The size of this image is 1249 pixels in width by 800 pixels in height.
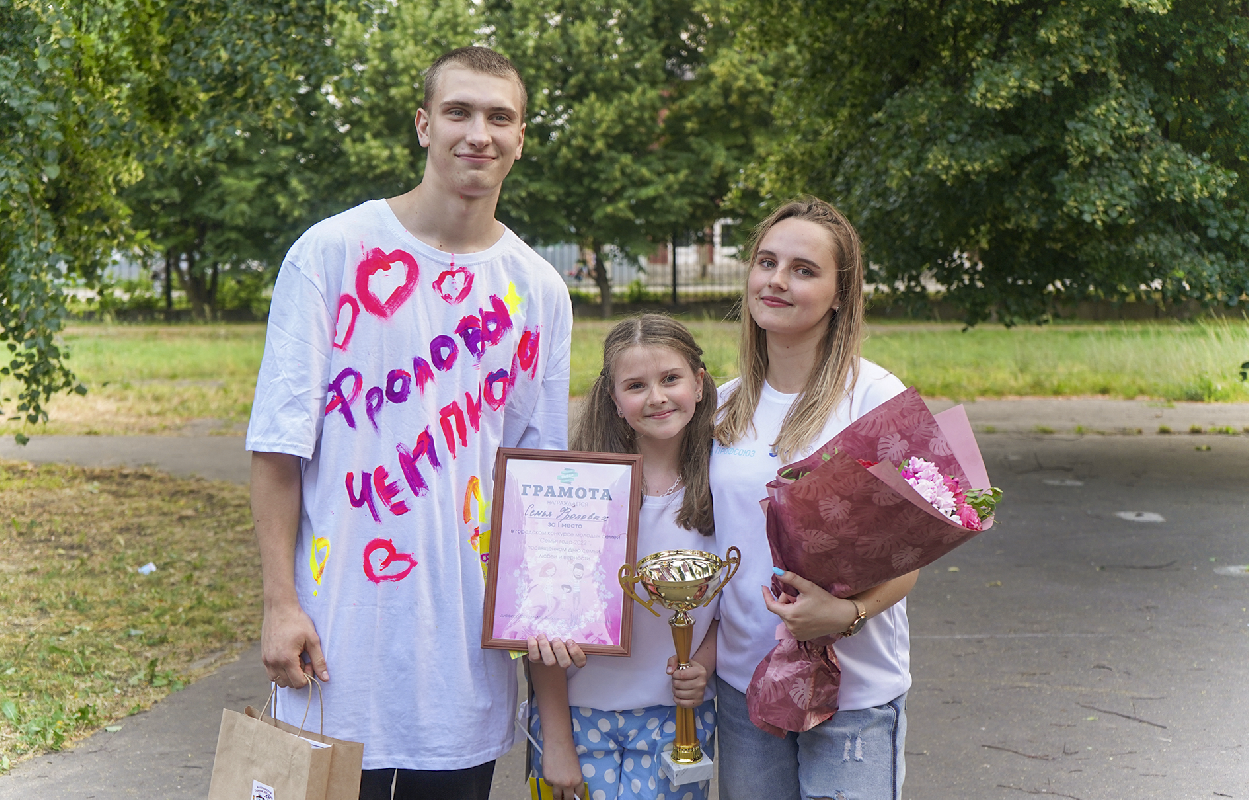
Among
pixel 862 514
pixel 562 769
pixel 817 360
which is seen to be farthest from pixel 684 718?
pixel 817 360

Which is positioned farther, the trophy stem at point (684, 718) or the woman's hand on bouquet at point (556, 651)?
the trophy stem at point (684, 718)

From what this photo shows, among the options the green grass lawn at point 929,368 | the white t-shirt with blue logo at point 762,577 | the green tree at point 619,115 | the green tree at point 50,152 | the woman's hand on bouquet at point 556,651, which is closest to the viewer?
the woman's hand on bouquet at point 556,651

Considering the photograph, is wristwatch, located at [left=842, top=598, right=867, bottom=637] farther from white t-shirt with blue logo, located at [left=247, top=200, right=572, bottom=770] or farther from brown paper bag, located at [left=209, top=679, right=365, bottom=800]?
brown paper bag, located at [left=209, top=679, right=365, bottom=800]

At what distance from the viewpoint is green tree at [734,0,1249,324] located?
7.57m

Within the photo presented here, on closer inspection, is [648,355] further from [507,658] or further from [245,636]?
[245,636]

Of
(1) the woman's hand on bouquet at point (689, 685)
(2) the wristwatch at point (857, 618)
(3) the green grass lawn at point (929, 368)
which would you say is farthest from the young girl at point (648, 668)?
(3) the green grass lawn at point (929, 368)

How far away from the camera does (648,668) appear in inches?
109

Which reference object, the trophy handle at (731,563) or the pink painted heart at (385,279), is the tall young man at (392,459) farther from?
the trophy handle at (731,563)

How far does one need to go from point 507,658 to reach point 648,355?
820 millimetres

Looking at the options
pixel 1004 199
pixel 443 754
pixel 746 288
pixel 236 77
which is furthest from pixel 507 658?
pixel 1004 199

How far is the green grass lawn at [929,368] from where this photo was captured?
13492 mm

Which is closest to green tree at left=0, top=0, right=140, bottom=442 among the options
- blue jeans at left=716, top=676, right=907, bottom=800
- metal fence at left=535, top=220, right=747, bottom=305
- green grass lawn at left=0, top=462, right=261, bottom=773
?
green grass lawn at left=0, top=462, right=261, bottom=773

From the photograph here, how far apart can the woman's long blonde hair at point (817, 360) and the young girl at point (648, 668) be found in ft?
0.36

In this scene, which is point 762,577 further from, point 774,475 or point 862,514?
point 862,514
